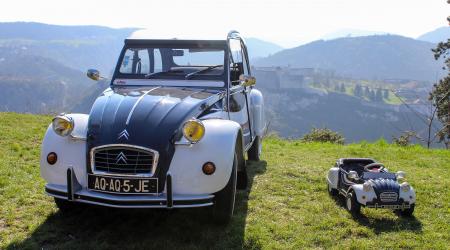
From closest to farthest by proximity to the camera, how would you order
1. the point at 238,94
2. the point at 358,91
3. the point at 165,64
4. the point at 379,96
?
the point at 165,64 → the point at 238,94 → the point at 379,96 → the point at 358,91

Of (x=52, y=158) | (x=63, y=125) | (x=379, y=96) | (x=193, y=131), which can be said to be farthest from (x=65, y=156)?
(x=379, y=96)

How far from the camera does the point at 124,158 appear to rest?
4.24 meters

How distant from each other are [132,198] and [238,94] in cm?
308

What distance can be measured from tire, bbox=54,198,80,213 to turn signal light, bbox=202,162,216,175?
174cm

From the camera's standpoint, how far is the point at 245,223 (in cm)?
498

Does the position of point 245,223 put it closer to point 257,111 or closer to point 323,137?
point 257,111

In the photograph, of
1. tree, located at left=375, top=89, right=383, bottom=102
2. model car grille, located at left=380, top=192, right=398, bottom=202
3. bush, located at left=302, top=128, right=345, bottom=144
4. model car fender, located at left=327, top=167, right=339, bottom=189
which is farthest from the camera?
tree, located at left=375, top=89, right=383, bottom=102

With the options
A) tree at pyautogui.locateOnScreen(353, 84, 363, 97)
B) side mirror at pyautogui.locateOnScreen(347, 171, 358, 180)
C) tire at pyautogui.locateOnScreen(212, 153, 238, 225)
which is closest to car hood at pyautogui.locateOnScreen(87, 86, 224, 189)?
tire at pyautogui.locateOnScreen(212, 153, 238, 225)

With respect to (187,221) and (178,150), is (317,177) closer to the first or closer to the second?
(187,221)

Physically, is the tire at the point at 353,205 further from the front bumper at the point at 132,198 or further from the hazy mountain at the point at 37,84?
the hazy mountain at the point at 37,84

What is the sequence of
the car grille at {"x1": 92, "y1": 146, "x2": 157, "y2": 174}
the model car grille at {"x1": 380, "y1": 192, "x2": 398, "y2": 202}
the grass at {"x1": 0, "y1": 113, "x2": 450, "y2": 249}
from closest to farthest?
the car grille at {"x1": 92, "y1": 146, "x2": 157, "y2": 174} → the grass at {"x1": 0, "y1": 113, "x2": 450, "y2": 249} → the model car grille at {"x1": 380, "y1": 192, "x2": 398, "y2": 202}

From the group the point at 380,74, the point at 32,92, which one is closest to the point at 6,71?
the point at 32,92

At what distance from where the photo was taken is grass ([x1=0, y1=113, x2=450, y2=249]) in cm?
437

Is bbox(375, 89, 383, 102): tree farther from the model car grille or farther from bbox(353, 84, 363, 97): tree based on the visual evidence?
the model car grille
